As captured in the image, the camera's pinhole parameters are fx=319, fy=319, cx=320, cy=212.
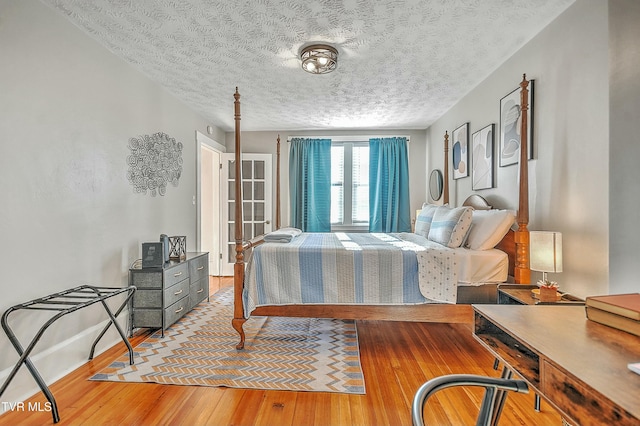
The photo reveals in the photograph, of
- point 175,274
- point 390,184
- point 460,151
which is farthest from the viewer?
point 390,184

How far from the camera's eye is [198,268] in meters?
3.50

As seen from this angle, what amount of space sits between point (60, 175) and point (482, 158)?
11.9 ft

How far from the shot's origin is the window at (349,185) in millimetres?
5367

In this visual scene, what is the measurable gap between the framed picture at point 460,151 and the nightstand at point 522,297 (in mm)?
1792

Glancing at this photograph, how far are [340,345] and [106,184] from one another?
2333mm

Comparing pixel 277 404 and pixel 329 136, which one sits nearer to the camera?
pixel 277 404

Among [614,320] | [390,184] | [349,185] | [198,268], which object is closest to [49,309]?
[198,268]

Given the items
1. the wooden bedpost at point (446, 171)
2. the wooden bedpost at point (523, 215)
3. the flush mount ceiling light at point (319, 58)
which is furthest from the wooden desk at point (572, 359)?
the wooden bedpost at point (446, 171)

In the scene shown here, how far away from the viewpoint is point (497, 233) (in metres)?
2.52

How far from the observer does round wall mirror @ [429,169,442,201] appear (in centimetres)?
459

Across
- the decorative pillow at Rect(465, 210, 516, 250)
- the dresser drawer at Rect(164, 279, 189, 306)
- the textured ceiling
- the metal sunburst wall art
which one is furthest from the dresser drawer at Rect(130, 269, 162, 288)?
the decorative pillow at Rect(465, 210, 516, 250)

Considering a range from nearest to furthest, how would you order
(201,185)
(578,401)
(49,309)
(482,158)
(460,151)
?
(578,401) < (49,309) < (482,158) < (460,151) < (201,185)

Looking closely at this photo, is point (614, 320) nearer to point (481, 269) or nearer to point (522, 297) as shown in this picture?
point (522, 297)

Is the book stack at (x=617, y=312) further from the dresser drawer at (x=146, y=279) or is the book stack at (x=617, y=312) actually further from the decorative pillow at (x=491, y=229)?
the dresser drawer at (x=146, y=279)
